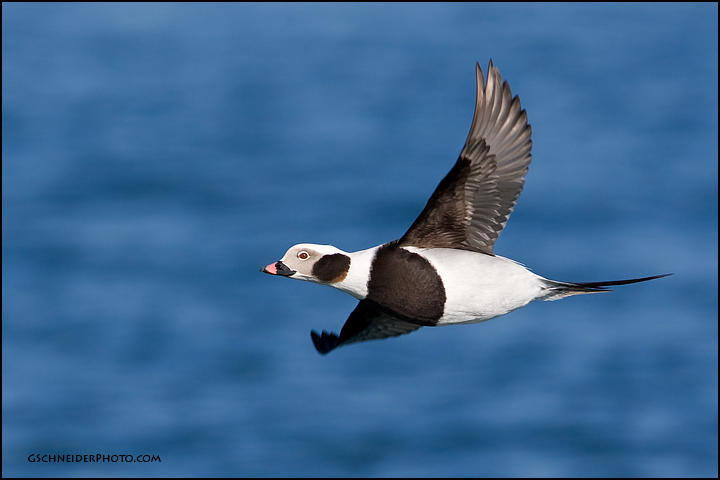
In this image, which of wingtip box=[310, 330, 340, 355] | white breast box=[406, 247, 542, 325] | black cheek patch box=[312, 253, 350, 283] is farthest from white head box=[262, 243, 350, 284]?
wingtip box=[310, 330, 340, 355]

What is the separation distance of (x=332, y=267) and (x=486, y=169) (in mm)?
1469

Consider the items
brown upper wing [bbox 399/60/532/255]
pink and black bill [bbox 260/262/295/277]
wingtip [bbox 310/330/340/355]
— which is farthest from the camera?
wingtip [bbox 310/330/340/355]

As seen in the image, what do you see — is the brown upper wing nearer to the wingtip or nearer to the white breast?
the white breast

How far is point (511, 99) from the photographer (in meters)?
9.87

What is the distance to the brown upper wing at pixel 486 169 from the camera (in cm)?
981

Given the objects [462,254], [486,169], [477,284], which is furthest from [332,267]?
[486,169]

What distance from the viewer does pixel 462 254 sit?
10172mm

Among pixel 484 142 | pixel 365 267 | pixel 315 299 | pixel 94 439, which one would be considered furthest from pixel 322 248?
pixel 94 439

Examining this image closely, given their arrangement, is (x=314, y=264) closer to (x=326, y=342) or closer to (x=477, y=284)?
(x=477, y=284)

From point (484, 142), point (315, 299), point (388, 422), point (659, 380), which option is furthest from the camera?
point (659, 380)

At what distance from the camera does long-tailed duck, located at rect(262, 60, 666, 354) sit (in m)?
9.84

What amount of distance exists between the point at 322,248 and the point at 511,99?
1946 millimetres

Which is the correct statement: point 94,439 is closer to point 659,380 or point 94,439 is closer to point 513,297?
point 659,380

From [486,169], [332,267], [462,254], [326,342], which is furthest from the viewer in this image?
[326,342]
